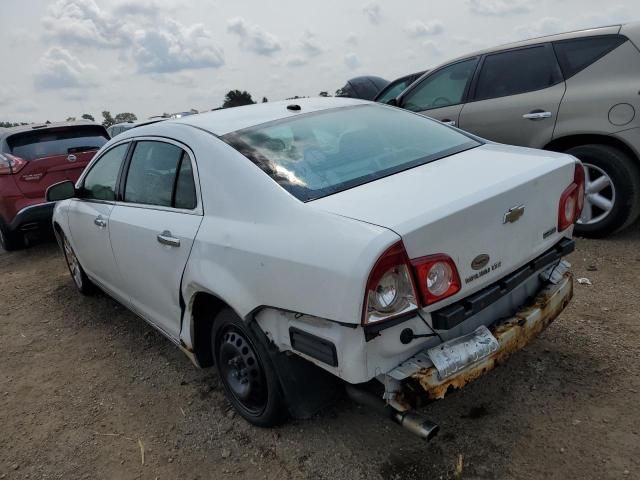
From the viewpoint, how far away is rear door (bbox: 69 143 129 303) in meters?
3.57

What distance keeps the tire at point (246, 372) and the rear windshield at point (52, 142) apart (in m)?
5.25

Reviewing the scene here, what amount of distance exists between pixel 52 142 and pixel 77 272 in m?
2.93

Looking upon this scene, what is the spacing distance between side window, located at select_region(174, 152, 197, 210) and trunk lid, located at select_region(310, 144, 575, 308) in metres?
0.84

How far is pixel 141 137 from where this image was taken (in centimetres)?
330

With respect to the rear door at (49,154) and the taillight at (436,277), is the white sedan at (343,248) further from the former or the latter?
the rear door at (49,154)

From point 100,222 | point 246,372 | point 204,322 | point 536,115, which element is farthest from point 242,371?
point 536,115

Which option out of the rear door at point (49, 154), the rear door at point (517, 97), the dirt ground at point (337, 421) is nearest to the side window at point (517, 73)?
the rear door at point (517, 97)

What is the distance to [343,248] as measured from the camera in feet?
5.99

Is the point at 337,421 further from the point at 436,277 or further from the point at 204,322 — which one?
the point at 436,277

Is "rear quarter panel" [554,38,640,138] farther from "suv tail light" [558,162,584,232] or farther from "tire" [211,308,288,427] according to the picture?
"tire" [211,308,288,427]

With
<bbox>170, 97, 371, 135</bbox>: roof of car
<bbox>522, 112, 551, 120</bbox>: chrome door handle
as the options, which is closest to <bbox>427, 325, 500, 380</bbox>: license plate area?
<bbox>170, 97, 371, 135</bbox>: roof of car

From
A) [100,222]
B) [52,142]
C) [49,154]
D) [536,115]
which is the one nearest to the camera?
[100,222]

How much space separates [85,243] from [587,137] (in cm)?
434

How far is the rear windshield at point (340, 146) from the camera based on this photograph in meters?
2.36
